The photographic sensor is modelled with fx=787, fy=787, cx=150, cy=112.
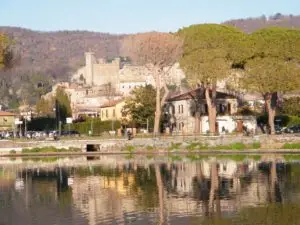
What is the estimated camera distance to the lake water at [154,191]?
32656 mm

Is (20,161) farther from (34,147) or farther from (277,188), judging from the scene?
(277,188)

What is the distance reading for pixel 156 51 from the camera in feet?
257

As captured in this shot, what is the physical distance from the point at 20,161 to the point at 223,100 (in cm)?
2964

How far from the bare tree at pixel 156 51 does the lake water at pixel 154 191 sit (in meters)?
12.6

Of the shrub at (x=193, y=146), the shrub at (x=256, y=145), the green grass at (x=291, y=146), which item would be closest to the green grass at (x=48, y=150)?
the shrub at (x=193, y=146)

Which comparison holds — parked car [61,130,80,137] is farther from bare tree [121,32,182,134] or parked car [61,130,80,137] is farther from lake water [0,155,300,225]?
lake water [0,155,300,225]

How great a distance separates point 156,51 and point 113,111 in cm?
2651

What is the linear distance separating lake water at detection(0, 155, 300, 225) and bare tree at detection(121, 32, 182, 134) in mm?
12592

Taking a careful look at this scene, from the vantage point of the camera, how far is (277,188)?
137ft

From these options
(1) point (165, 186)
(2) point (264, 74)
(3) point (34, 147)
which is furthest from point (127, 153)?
(1) point (165, 186)

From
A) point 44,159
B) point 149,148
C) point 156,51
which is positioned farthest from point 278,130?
point 44,159

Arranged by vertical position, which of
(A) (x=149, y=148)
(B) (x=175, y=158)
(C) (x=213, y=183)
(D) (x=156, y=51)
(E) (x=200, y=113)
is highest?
(D) (x=156, y=51)

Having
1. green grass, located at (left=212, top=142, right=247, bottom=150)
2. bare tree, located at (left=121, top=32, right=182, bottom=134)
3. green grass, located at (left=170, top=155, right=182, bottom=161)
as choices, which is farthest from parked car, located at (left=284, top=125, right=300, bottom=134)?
green grass, located at (left=170, top=155, right=182, bottom=161)

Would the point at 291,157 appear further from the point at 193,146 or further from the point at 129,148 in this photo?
the point at 129,148
